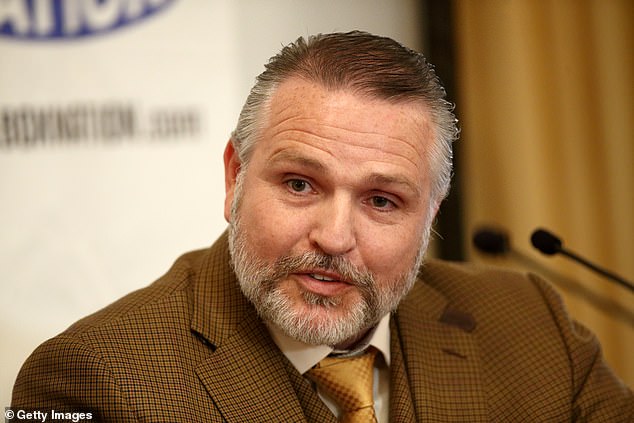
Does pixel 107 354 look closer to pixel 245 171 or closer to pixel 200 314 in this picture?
pixel 200 314

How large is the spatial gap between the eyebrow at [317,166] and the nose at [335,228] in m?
0.07

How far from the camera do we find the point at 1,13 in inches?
117

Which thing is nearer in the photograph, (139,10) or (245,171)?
(245,171)

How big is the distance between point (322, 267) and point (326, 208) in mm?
125

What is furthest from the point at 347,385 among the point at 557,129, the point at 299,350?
the point at 557,129

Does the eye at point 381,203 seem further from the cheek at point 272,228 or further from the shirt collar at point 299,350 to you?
the shirt collar at point 299,350

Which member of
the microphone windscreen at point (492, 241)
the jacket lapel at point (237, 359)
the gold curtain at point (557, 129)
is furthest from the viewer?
the gold curtain at point (557, 129)

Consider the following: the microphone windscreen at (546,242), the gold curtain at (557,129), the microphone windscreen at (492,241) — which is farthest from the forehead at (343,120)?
the gold curtain at (557,129)

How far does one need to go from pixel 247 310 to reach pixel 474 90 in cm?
217

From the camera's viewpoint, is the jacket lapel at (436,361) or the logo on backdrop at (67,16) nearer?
the jacket lapel at (436,361)

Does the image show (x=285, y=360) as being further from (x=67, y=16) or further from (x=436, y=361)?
(x=67, y=16)

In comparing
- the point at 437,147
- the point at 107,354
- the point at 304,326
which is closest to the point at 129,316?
the point at 107,354

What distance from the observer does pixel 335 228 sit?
5.45ft

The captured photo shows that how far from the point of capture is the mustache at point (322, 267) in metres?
1.68
